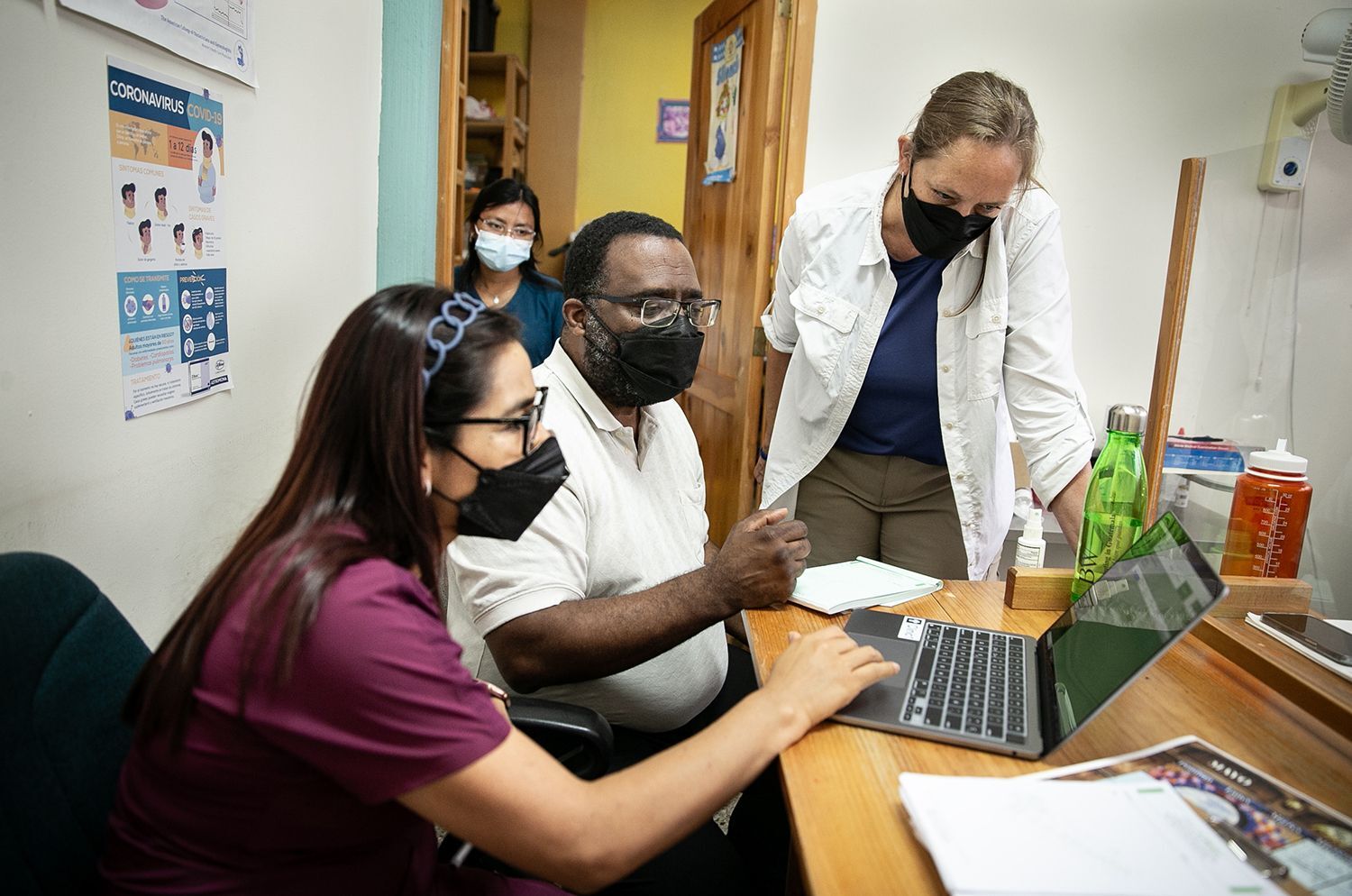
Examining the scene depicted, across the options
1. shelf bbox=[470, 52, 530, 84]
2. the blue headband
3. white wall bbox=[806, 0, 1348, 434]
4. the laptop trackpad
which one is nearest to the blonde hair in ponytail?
the laptop trackpad

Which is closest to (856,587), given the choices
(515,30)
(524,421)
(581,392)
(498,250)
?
(581,392)

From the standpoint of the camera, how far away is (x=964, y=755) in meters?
0.89

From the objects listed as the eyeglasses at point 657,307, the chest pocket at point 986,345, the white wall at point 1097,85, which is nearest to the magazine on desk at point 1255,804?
the eyeglasses at point 657,307

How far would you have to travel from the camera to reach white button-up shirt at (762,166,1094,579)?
1697mm

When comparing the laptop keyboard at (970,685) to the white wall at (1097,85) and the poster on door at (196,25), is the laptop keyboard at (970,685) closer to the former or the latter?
the poster on door at (196,25)

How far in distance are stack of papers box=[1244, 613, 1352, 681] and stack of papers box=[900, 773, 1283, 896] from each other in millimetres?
404

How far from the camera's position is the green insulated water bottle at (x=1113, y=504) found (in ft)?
4.13

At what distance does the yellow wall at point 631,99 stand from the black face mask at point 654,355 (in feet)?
11.7

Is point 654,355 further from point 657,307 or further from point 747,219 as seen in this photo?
point 747,219

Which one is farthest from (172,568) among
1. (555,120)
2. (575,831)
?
(555,120)

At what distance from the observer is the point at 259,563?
0.75 metres

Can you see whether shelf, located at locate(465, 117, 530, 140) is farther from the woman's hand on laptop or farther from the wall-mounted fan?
the woman's hand on laptop

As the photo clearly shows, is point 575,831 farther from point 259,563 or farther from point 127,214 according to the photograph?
point 127,214

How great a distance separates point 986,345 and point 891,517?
39 centimetres
